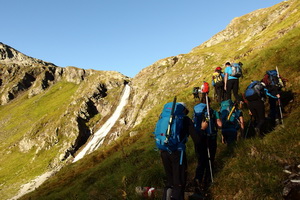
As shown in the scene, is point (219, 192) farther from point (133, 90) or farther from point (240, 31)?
point (240, 31)

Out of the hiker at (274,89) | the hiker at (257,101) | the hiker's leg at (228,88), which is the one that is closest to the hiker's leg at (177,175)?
the hiker at (257,101)

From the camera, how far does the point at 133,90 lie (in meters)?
87.1

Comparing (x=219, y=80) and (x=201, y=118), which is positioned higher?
Result: (x=219, y=80)

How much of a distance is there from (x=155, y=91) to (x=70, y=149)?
33302mm

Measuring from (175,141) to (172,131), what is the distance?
0.28 meters

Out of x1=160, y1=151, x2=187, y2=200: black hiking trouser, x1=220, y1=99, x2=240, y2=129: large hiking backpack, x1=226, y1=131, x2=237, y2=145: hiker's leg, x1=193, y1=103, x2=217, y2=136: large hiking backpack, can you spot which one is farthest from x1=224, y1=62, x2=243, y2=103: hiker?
x1=160, y1=151, x2=187, y2=200: black hiking trouser

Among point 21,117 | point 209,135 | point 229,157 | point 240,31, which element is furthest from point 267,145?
point 21,117

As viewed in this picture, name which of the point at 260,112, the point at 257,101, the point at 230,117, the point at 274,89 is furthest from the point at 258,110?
the point at 274,89

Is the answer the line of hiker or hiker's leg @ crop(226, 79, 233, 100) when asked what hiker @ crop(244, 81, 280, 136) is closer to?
the line of hiker

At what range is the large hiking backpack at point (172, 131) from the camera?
5566 mm

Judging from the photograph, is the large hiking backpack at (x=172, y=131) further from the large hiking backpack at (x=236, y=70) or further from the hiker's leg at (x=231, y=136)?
the large hiking backpack at (x=236, y=70)

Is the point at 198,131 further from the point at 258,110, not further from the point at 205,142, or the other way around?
the point at 258,110

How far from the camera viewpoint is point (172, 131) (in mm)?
5578

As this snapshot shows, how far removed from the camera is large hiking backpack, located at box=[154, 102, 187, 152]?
219 inches
